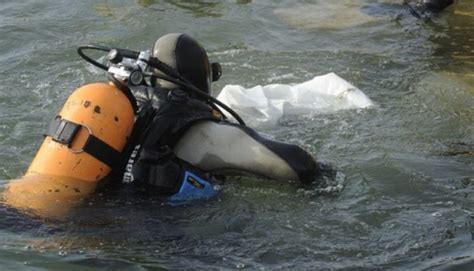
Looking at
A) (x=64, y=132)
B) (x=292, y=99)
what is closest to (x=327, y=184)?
(x=64, y=132)

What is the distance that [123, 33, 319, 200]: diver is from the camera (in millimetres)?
3570

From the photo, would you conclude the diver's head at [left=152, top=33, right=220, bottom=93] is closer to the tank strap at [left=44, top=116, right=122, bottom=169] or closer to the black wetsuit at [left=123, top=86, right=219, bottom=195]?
the black wetsuit at [left=123, top=86, right=219, bottom=195]

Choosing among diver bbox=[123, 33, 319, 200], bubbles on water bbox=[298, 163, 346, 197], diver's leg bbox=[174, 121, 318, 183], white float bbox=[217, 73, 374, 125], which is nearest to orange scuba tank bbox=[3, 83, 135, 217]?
diver bbox=[123, 33, 319, 200]

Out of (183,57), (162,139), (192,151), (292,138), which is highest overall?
(183,57)

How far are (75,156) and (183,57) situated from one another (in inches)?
32.8

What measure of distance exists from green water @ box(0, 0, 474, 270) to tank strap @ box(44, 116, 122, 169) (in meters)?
0.22

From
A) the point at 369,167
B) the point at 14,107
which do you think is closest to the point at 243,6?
the point at 14,107

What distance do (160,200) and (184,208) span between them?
0.13 m

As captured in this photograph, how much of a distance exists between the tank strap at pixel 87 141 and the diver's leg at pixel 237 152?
1.19ft

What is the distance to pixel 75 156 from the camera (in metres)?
3.48

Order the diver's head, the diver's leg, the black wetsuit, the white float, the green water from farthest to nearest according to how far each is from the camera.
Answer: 1. the white float
2. the diver's head
3. the diver's leg
4. the black wetsuit
5. the green water

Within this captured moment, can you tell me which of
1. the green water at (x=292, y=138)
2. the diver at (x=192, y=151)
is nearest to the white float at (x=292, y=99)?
the green water at (x=292, y=138)

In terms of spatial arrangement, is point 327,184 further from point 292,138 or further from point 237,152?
point 292,138

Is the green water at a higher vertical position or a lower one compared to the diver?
lower
